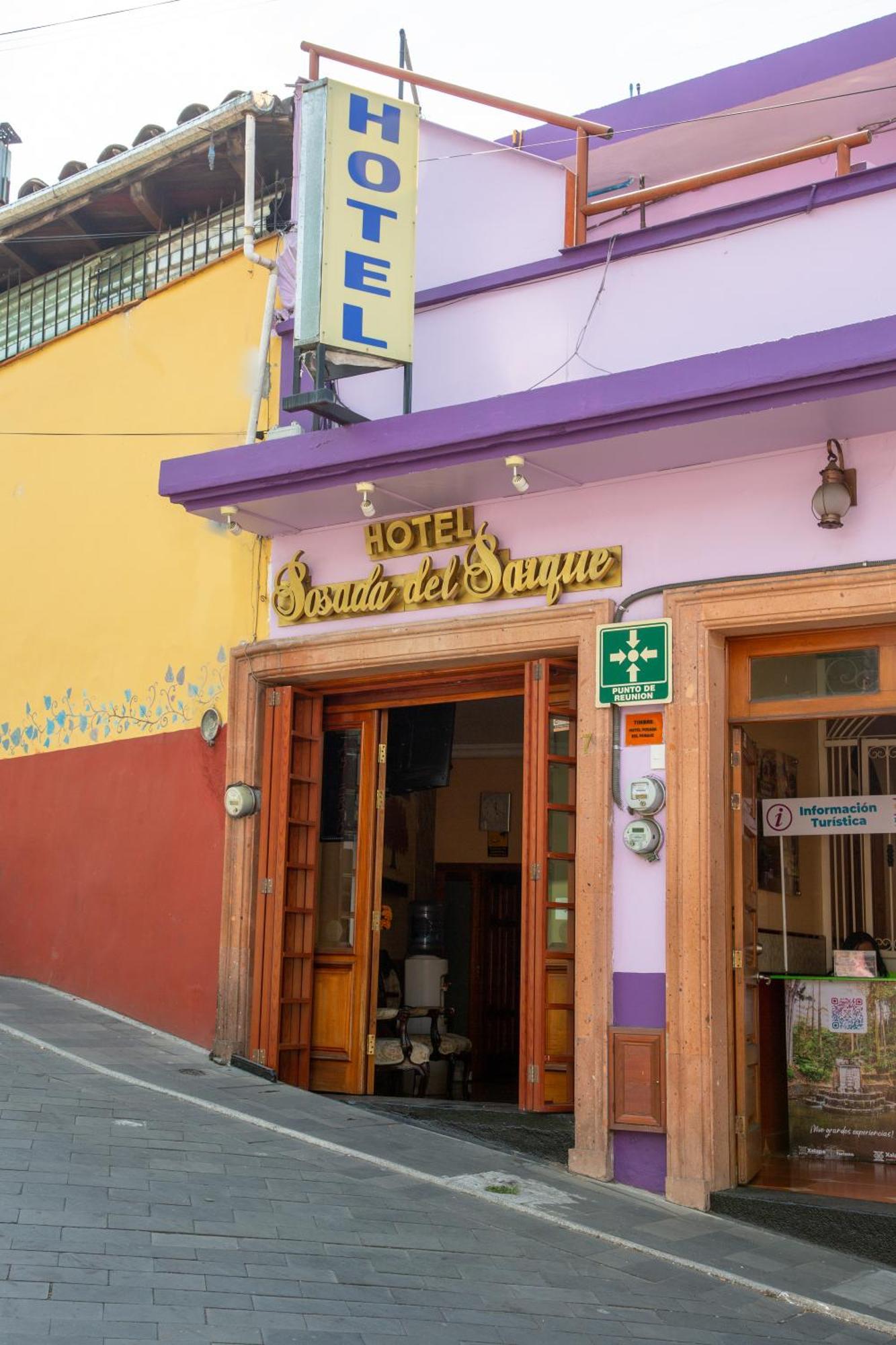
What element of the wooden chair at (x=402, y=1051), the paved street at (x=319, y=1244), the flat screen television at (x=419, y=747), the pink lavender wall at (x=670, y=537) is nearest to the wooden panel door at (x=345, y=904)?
the wooden chair at (x=402, y=1051)

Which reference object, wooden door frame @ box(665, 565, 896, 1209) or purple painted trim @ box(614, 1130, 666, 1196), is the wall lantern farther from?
purple painted trim @ box(614, 1130, 666, 1196)

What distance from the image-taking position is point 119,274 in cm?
1188

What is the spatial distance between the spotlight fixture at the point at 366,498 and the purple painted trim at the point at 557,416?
0.05 meters

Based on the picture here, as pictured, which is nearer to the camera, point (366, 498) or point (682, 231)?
point (682, 231)

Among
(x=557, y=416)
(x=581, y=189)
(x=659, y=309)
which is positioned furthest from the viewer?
(x=581, y=189)

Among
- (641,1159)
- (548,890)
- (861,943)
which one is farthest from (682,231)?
(641,1159)

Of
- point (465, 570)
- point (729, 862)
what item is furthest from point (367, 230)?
point (729, 862)

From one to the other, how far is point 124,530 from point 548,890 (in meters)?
4.41

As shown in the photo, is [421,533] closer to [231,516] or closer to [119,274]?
[231,516]

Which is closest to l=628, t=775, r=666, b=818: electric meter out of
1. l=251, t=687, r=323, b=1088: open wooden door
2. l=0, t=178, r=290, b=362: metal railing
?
l=251, t=687, r=323, b=1088: open wooden door

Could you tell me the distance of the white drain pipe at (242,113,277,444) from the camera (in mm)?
9625

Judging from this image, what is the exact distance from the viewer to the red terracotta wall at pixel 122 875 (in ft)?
32.0

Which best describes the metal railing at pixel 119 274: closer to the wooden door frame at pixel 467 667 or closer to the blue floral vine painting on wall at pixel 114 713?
the blue floral vine painting on wall at pixel 114 713

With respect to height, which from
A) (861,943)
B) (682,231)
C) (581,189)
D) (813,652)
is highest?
(581,189)
